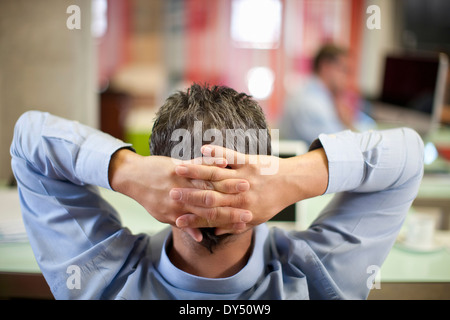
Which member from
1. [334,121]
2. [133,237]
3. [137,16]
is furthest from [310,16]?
[133,237]

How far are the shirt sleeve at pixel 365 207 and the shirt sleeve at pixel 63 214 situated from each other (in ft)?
1.30

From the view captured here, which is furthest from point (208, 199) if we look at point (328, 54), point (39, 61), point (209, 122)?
point (328, 54)

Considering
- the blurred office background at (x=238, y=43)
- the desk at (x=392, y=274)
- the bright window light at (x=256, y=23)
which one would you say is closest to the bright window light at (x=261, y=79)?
the blurred office background at (x=238, y=43)

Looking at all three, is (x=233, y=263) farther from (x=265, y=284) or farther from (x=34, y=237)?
(x=34, y=237)

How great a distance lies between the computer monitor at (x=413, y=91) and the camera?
8.23 ft

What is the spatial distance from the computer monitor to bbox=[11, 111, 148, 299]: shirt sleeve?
2.16 metres

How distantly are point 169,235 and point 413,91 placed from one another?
225 centimetres

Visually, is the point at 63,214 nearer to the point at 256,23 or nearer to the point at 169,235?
the point at 169,235

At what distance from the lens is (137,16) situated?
229 inches

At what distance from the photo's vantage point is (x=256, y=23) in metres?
5.43

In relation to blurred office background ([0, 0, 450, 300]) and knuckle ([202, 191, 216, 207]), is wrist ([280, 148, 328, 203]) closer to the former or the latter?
knuckle ([202, 191, 216, 207])

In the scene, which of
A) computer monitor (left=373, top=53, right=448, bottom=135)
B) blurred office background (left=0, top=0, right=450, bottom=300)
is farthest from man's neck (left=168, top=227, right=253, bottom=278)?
blurred office background (left=0, top=0, right=450, bottom=300)

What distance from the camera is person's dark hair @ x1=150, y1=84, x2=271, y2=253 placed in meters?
0.78

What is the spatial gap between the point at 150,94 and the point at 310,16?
7.31 ft
